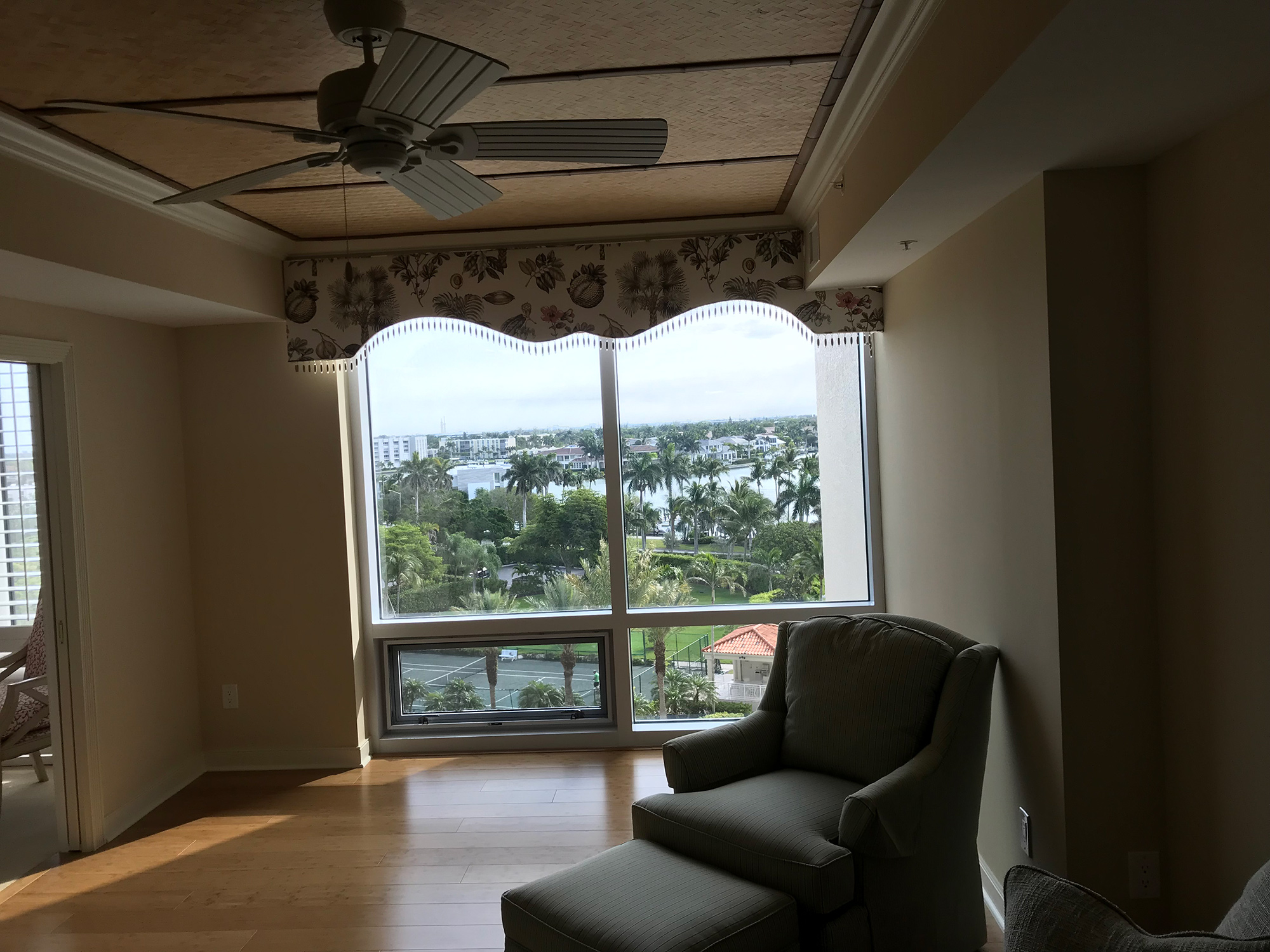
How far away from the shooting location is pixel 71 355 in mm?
3707

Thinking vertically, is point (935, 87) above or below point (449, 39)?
below

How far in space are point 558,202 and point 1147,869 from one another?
10.3 feet

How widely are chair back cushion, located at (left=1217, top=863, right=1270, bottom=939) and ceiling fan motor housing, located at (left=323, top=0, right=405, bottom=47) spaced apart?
215 centimetres

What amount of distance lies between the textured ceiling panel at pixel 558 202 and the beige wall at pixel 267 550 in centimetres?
81

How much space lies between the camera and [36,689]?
4.11 metres

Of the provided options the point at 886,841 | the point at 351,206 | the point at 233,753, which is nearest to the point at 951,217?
the point at 886,841

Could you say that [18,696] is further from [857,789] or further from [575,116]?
[857,789]

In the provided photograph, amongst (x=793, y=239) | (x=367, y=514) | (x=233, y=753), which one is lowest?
(x=233, y=753)

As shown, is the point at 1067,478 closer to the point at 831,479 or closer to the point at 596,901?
the point at 596,901

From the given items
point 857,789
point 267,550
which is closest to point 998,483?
point 857,789

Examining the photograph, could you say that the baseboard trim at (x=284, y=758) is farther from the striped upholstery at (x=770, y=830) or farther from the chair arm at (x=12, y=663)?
the striped upholstery at (x=770, y=830)

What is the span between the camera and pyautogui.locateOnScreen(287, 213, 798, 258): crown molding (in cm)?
436

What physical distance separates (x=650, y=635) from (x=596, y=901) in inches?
97.1

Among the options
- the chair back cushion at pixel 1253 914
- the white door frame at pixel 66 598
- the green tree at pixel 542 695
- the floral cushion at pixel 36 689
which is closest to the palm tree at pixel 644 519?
the green tree at pixel 542 695
